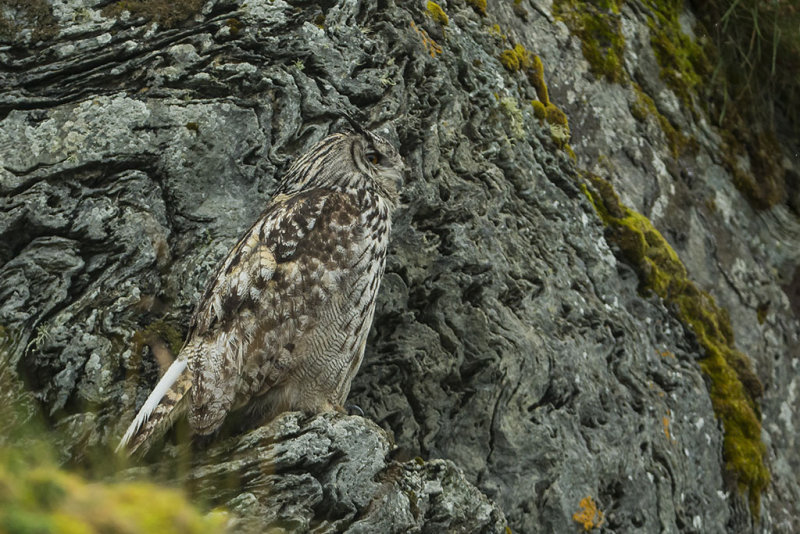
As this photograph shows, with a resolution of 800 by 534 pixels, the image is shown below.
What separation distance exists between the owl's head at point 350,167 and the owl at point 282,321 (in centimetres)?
8

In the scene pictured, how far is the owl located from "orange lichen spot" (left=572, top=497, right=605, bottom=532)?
1.41 meters

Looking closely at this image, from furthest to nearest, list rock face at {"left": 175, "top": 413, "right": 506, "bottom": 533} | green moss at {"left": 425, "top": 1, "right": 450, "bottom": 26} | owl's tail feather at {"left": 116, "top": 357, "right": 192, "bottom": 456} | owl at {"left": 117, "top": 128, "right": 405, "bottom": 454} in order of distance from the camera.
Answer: green moss at {"left": 425, "top": 1, "right": 450, "bottom": 26}
owl at {"left": 117, "top": 128, "right": 405, "bottom": 454}
owl's tail feather at {"left": 116, "top": 357, "right": 192, "bottom": 456}
rock face at {"left": 175, "top": 413, "right": 506, "bottom": 533}

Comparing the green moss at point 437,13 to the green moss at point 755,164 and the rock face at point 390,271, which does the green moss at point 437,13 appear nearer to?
the rock face at point 390,271

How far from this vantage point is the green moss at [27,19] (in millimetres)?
4227

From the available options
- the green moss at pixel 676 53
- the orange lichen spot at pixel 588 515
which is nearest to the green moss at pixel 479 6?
the green moss at pixel 676 53

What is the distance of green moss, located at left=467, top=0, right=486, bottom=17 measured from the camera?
5.28 m

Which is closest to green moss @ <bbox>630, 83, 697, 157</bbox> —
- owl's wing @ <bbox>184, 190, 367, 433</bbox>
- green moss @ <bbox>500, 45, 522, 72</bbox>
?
green moss @ <bbox>500, 45, 522, 72</bbox>

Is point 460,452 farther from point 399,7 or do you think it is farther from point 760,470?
point 399,7

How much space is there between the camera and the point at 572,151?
17.7 feet

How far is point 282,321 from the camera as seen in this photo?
3451mm

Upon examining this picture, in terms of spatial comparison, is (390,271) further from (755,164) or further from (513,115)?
(755,164)

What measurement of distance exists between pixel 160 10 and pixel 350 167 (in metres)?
1.38

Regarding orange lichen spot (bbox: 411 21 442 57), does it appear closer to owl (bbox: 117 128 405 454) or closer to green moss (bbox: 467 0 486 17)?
green moss (bbox: 467 0 486 17)

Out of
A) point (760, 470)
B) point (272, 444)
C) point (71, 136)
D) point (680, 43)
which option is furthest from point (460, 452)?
point (680, 43)
